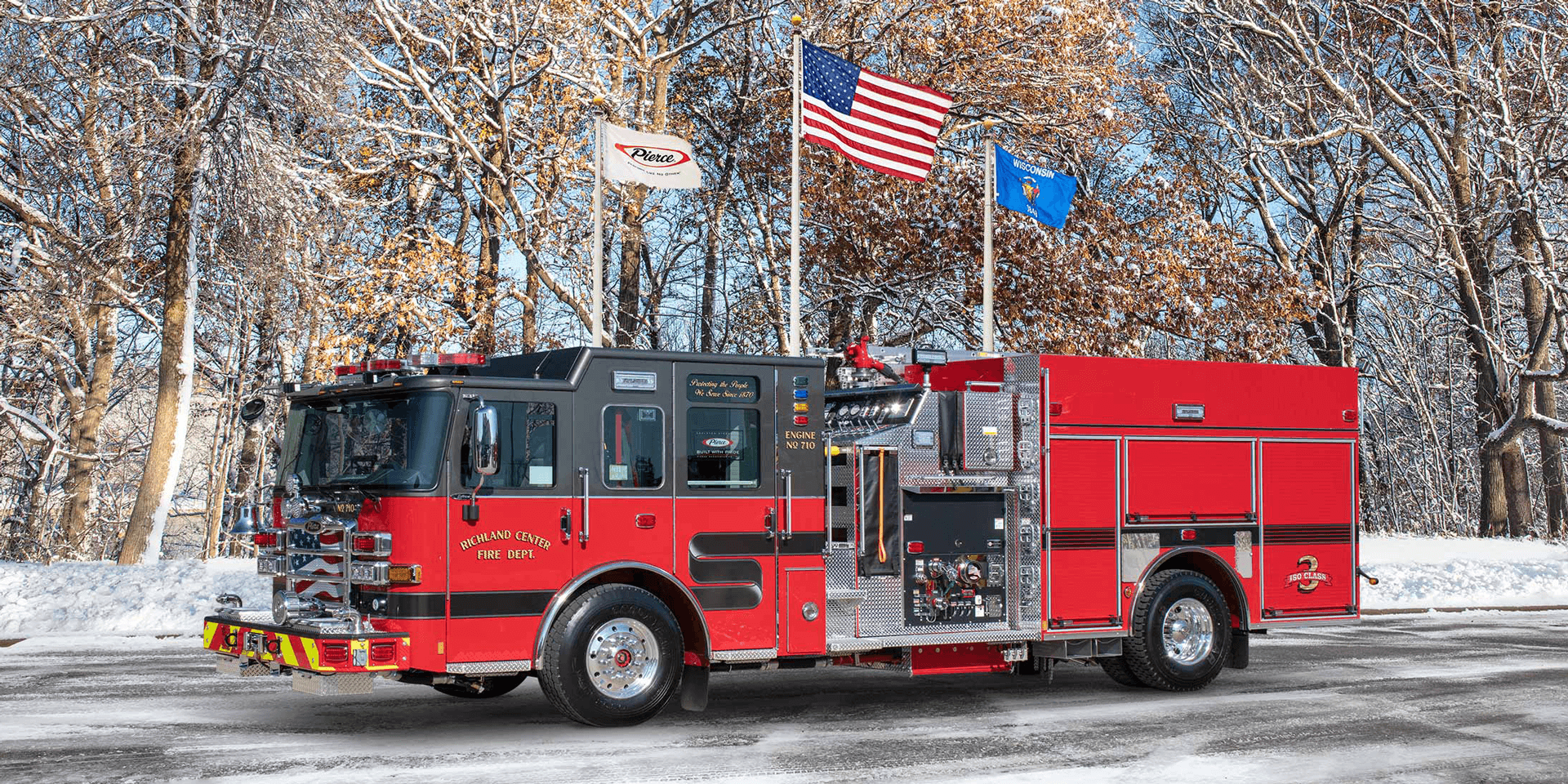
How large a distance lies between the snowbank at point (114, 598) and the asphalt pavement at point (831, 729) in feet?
7.18

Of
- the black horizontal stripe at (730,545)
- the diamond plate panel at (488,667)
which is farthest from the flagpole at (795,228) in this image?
the diamond plate panel at (488,667)

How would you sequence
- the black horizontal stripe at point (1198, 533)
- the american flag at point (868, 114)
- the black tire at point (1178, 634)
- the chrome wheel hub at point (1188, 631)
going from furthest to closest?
the american flag at point (868, 114), the chrome wheel hub at point (1188, 631), the black horizontal stripe at point (1198, 533), the black tire at point (1178, 634)

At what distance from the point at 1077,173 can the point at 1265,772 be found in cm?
2314

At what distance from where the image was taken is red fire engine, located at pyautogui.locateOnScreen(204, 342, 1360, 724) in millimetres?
9398

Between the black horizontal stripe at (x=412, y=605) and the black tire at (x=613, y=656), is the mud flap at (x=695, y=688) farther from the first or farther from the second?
the black horizontal stripe at (x=412, y=605)

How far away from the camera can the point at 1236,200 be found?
3981 centimetres

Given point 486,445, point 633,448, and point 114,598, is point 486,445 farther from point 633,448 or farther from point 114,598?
point 114,598

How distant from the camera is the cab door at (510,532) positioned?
30.6 feet

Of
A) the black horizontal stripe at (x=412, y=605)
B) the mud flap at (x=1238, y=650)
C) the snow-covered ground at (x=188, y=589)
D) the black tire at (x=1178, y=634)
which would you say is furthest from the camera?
the snow-covered ground at (x=188, y=589)

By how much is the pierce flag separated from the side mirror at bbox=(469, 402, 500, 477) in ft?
47.1

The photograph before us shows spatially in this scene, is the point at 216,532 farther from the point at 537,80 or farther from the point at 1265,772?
the point at 1265,772

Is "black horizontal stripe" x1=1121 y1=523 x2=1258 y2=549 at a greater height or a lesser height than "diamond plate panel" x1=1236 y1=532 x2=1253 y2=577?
greater

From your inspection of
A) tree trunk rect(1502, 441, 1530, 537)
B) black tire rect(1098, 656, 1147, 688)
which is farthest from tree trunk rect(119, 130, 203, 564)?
tree trunk rect(1502, 441, 1530, 537)

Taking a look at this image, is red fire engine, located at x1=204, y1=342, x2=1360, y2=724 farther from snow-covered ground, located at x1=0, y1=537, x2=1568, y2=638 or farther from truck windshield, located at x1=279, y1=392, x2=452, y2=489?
snow-covered ground, located at x1=0, y1=537, x2=1568, y2=638
